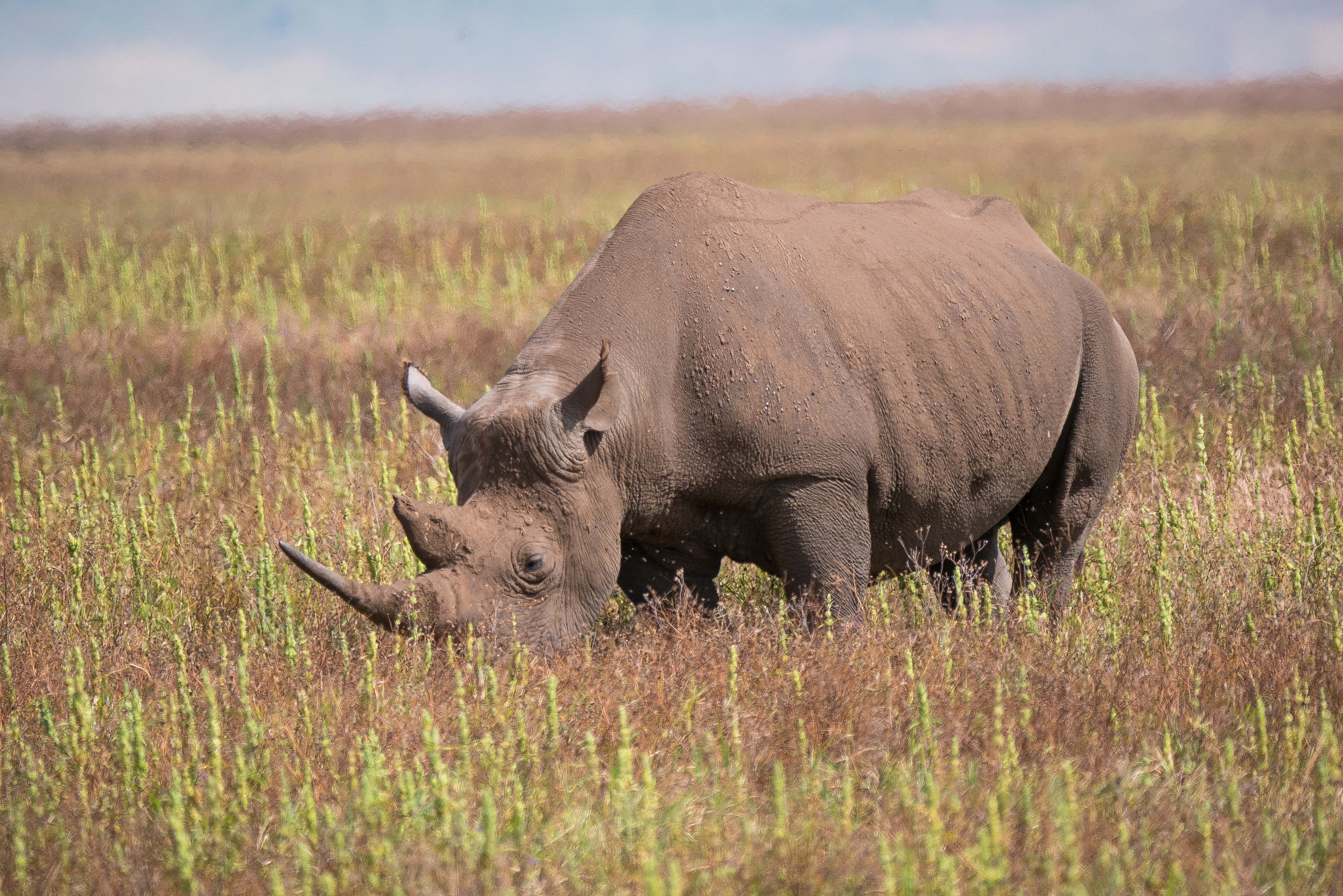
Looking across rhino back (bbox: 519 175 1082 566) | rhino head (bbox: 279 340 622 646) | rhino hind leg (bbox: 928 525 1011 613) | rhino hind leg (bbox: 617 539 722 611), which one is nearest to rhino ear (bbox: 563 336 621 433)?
rhino head (bbox: 279 340 622 646)

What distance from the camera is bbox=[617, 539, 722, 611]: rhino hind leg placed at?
4.61 m

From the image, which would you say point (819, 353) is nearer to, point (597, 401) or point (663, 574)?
point (597, 401)

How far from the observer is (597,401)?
3830 millimetres

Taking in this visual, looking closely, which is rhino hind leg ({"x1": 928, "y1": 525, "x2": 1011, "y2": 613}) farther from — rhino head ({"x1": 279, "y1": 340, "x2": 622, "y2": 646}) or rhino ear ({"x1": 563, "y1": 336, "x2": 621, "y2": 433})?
rhino ear ({"x1": 563, "y1": 336, "x2": 621, "y2": 433})

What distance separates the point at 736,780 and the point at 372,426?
6.24 m

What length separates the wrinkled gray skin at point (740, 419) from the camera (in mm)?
3852

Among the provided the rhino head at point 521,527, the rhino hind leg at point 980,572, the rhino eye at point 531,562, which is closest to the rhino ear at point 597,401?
the rhino head at point 521,527

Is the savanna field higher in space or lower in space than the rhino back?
lower

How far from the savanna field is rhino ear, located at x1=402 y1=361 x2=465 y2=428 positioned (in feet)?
2.53

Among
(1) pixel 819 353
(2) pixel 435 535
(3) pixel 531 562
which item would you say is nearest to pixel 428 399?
(2) pixel 435 535

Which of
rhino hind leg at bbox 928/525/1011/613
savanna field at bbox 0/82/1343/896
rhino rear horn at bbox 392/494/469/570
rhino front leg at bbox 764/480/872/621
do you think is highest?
rhino rear horn at bbox 392/494/469/570

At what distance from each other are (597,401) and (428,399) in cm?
75

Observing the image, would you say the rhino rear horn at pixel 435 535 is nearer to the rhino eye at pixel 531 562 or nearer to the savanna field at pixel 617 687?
the rhino eye at pixel 531 562

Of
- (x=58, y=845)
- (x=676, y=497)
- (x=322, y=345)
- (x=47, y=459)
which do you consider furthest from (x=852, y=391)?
(x=322, y=345)
